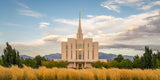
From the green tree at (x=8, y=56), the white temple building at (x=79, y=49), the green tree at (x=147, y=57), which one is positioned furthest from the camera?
the white temple building at (x=79, y=49)

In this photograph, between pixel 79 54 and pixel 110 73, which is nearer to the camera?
pixel 110 73

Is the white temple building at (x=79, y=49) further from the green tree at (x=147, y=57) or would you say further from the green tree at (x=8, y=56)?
the green tree at (x=8, y=56)

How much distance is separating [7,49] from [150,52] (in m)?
26.0

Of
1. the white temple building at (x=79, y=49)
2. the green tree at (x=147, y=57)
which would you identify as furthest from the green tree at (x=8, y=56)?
the white temple building at (x=79, y=49)

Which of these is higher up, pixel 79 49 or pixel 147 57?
pixel 79 49

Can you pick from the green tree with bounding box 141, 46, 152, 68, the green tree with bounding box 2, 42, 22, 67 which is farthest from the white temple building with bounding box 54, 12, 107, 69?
the green tree with bounding box 2, 42, 22, 67

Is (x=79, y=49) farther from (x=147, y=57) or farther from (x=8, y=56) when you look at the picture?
(x=8, y=56)

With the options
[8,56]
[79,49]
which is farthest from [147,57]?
[79,49]

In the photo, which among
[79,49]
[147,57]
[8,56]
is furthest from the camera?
[79,49]

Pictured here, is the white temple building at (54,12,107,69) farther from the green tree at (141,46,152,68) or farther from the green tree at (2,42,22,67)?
the green tree at (2,42,22,67)

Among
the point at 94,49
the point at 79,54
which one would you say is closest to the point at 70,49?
the point at 79,54

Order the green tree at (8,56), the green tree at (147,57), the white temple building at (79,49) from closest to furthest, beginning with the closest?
the green tree at (8,56) → the green tree at (147,57) → the white temple building at (79,49)

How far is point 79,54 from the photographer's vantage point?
8131 cm

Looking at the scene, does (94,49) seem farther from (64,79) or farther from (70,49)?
(64,79)
